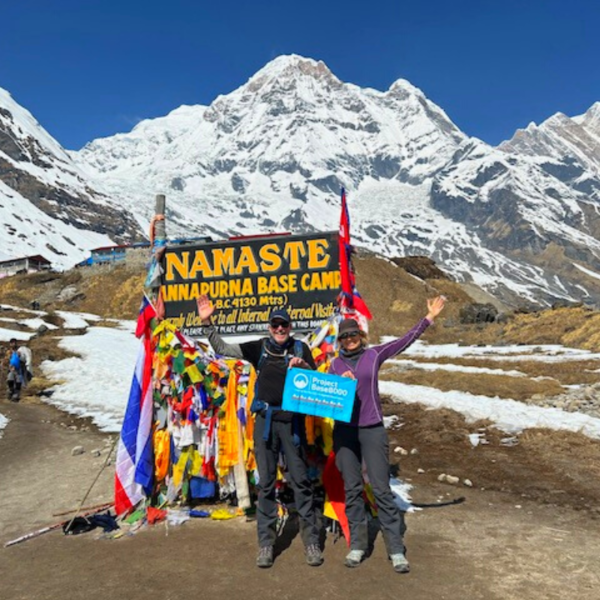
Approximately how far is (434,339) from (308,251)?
44277 mm

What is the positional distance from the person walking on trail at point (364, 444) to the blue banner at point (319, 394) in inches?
8.3

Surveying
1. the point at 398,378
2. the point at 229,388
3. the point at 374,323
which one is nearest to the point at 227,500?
the point at 229,388

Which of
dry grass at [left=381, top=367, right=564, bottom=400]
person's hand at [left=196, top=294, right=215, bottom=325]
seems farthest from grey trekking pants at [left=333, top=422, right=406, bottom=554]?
dry grass at [left=381, top=367, right=564, bottom=400]

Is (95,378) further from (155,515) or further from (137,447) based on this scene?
(155,515)

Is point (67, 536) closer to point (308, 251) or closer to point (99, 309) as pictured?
point (308, 251)

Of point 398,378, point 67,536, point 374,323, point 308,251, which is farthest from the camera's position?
point 374,323

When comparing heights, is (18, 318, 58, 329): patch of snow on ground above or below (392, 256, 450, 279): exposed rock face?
below

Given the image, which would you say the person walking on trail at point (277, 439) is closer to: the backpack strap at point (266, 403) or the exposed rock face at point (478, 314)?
the backpack strap at point (266, 403)

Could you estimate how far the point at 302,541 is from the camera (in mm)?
6402

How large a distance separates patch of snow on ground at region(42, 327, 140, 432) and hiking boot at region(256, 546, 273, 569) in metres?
9.16

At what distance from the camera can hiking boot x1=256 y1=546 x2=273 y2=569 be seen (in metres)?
5.76

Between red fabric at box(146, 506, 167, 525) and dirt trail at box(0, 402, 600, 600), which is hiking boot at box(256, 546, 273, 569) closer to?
dirt trail at box(0, 402, 600, 600)

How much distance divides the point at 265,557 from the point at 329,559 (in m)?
0.75

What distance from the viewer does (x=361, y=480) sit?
614 cm
